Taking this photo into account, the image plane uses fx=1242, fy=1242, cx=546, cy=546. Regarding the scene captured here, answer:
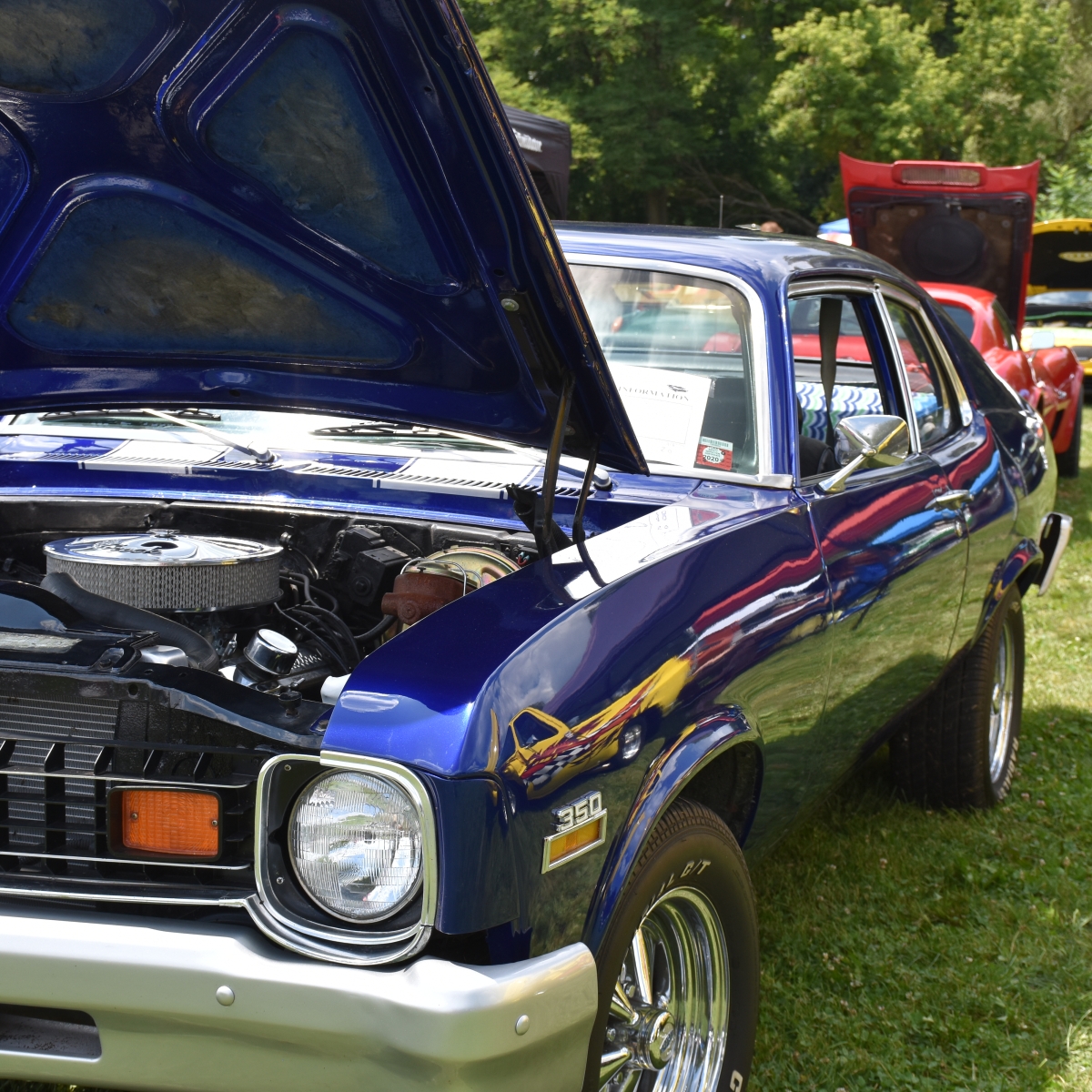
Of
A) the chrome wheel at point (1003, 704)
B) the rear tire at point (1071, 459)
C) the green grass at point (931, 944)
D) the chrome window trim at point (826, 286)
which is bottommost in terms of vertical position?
the rear tire at point (1071, 459)

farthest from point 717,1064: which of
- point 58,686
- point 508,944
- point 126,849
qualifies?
point 58,686

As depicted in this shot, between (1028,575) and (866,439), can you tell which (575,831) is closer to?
(866,439)

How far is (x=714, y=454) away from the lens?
267 centimetres

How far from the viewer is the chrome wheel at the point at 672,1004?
79.0 inches

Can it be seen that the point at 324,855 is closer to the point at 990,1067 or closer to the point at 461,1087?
the point at 461,1087

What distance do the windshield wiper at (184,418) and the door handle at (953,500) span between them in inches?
65.1

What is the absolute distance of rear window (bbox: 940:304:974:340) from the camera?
737 centimetres

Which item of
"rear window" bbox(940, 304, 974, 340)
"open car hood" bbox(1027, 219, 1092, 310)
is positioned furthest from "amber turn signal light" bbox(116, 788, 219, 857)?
"open car hood" bbox(1027, 219, 1092, 310)

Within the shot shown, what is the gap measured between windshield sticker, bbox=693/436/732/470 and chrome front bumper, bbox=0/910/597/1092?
50.6 inches

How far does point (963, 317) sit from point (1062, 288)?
5.16 meters

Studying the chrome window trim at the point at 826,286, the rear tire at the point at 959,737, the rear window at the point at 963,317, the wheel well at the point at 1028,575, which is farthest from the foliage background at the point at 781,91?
the chrome window trim at the point at 826,286

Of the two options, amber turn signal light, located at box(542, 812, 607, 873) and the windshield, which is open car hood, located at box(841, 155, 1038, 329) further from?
amber turn signal light, located at box(542, 812, 607, 873)

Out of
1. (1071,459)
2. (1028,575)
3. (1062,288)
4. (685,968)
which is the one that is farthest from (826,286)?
(1062,288)

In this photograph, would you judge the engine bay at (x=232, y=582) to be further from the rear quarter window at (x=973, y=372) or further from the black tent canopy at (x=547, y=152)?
the black tent canopy at (x=547, y=152)
